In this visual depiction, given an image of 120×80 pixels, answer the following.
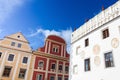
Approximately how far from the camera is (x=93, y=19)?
17953mm

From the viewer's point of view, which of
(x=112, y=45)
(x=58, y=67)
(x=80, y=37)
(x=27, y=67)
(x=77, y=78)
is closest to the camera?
(x=112, y=45)

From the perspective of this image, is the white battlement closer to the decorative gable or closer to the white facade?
the white facade

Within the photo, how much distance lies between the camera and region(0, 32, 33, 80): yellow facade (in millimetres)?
26277

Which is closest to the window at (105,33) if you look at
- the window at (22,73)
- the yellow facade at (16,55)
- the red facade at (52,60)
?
the red facade at (52,60)

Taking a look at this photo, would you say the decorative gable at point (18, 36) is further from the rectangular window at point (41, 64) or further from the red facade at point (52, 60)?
the rectangular window at point (41, 64)

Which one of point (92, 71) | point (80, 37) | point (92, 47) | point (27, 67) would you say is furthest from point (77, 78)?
point (27, 67)

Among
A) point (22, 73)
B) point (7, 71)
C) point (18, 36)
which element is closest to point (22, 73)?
point (22, 73)

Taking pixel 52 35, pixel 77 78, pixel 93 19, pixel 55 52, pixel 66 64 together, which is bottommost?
pixel 77 78

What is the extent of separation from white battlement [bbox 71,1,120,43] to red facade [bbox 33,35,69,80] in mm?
12135

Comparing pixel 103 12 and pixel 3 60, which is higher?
pixel 103 12

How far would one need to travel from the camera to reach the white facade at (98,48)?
1334 centimetres

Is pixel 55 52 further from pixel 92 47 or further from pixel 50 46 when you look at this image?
pixel 92 47

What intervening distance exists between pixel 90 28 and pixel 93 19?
1351mm

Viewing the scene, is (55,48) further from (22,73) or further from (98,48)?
(98,48)
